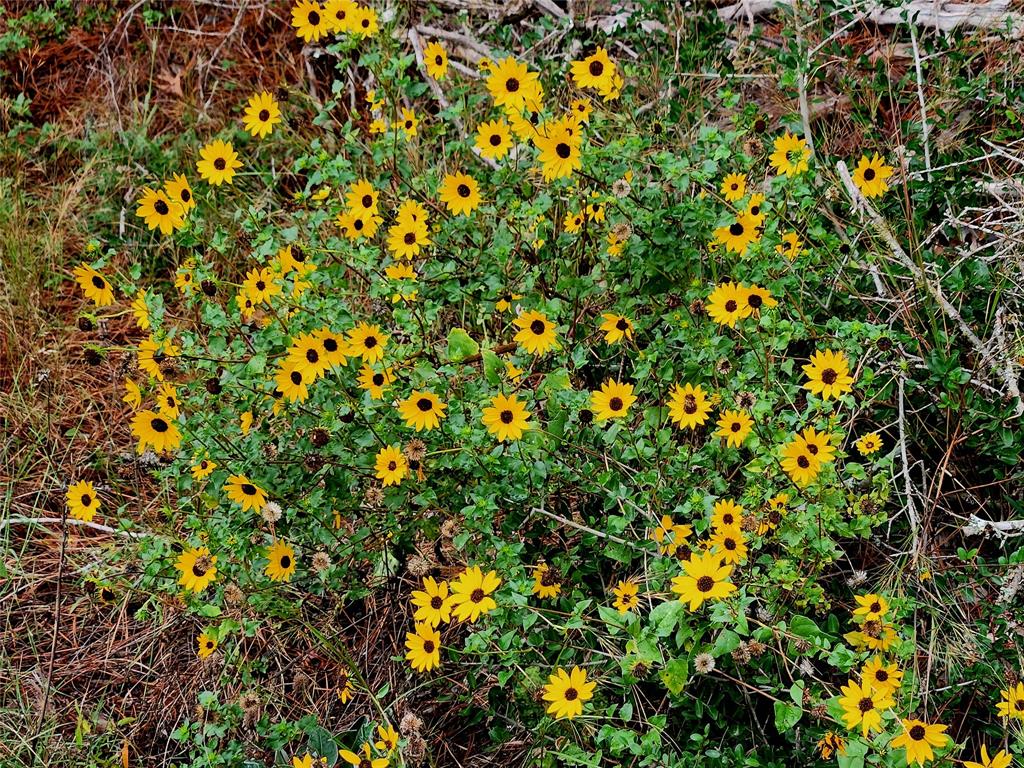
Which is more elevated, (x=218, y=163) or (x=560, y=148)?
(x=560, y=148)

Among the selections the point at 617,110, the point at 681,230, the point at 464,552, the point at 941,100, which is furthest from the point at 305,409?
the point at 941,100

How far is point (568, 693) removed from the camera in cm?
208

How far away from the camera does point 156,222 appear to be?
2.72 m

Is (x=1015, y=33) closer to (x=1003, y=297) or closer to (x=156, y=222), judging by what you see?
(x=1003, y=297)

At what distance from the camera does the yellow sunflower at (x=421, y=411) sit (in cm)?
235

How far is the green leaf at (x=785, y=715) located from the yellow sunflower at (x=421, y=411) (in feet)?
3.26

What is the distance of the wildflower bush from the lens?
7.27 ft

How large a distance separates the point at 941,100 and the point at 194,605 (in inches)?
111

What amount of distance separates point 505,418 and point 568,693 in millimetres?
619

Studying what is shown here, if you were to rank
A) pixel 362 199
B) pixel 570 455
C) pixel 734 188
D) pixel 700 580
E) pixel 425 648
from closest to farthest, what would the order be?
pixel 700 580 < pixel 425 648 < pixel 570 455 < pixel 734 188 < pixel 362 199

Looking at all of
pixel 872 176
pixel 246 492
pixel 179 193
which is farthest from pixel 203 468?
pixel 872 176

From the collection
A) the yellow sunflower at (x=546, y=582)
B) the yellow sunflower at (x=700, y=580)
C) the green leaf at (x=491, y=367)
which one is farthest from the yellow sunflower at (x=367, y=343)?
the yellow sunflower at (x=700, y=580)

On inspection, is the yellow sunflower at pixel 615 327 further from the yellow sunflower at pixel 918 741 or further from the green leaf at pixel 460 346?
the yellow sunflower at pixel 918 741

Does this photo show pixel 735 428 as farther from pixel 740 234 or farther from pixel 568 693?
pixel 568 693
